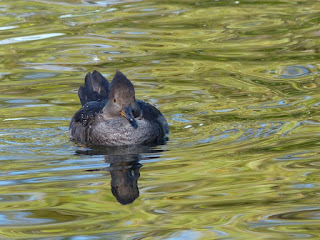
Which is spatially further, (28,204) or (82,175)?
(82,175)

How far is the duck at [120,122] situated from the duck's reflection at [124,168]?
15 cm

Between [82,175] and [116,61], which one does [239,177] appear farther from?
[116,61]

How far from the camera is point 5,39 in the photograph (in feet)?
49.6

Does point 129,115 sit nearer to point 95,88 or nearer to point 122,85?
point 122,85

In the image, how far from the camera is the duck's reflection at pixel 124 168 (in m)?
7.46

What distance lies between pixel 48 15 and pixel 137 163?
8.64 meters

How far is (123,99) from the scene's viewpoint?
379 inches

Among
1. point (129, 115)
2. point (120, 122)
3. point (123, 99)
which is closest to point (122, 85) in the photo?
point (123, 99)

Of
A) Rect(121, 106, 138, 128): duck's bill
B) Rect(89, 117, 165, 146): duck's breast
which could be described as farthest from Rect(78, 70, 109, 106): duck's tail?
Rect(121, 106, 138, 128): duck's bill

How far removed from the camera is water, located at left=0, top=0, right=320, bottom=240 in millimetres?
6750

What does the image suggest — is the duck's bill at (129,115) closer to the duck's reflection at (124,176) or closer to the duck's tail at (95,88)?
the duck's reflection at (124,176)

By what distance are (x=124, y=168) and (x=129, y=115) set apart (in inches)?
45.3

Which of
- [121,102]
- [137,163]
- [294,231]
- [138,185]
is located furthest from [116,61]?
[294,231]

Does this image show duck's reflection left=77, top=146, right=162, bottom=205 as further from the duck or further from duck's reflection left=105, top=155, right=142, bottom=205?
the duck
